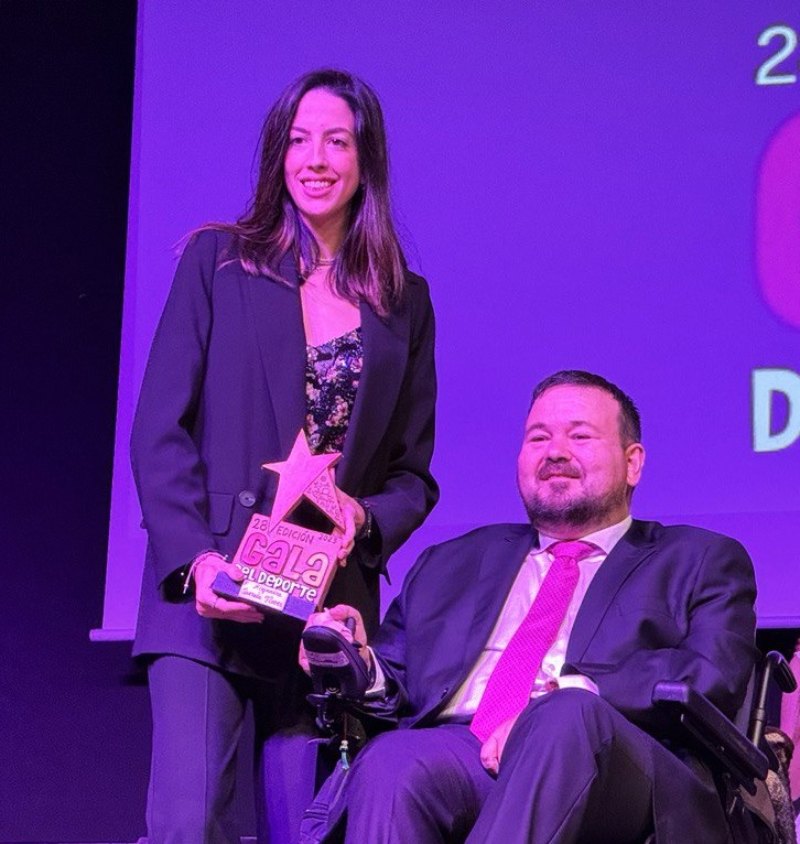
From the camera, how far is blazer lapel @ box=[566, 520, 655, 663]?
2455 mm

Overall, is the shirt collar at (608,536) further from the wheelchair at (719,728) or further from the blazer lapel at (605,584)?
the wheelchair at (719,728)

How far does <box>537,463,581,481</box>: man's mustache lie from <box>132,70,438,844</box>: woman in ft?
0.66

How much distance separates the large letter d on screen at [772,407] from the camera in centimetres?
345

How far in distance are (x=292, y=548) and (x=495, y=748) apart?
1.38 feet

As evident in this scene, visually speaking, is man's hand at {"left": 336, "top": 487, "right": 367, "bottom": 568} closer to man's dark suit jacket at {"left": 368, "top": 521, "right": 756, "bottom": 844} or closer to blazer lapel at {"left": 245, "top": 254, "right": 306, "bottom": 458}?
blazer lapel at {"left": 245, "top": 254, "right": 306, "bottom": 458}

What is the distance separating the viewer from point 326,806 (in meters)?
2.22

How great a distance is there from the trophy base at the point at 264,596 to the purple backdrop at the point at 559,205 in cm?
144

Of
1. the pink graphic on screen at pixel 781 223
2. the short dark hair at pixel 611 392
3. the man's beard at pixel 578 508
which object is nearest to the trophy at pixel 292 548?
the man's beard at pixel 578 508

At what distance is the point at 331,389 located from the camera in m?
2.47

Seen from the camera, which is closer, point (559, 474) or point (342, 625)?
point (342, 625)

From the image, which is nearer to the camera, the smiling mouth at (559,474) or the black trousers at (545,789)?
the black trousers at (545,789)

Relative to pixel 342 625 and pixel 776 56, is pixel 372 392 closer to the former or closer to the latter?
pixel 342 625

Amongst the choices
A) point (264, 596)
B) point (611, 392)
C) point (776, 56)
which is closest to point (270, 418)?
point (264, 596)

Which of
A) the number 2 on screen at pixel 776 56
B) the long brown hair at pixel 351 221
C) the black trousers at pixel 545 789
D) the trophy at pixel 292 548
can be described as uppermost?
the number 2 on screen at pixel 776 56
